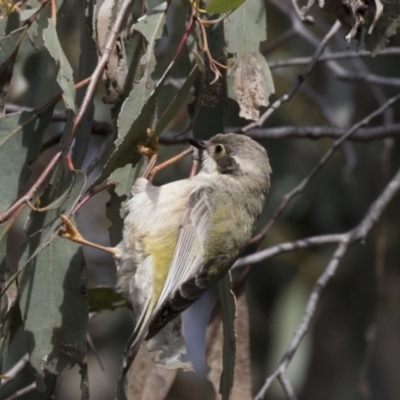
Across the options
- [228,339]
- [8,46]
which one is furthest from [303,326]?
[8,46]

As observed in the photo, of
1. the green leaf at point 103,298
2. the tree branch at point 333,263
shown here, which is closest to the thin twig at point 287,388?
the tree branch at point 333,263

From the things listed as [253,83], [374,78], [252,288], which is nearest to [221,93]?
[253,83]

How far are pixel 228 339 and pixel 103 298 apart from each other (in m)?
0.61

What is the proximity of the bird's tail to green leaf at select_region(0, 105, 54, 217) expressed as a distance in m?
0.56

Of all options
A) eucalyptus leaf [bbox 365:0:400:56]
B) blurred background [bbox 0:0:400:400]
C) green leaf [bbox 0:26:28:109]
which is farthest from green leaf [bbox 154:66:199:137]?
blurred background [bbox 0:0:400:400]

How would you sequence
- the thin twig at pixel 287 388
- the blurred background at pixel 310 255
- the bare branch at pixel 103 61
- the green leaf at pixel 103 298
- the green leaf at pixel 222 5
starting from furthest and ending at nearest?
the blurred background at pixel 310 255
the green leaf at pixel 103 298
the thin twig at pixel 287 388
the green leaf at pixel 222 5
the bare branch at pixel 103 61

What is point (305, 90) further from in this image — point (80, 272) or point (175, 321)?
point (80, 272)

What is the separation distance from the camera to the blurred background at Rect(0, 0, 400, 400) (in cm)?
518

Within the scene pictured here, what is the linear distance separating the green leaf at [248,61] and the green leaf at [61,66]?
62cm

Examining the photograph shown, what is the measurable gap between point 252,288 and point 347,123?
116 centimetres

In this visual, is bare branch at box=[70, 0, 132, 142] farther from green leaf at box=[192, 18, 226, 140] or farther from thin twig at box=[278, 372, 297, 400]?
thin twig at box=[278, 372, 297, 400]

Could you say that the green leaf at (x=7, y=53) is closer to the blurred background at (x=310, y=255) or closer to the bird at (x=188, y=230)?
the bird at (x=188, y=230)

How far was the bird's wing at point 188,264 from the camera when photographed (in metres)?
2.86

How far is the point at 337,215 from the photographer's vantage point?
547 cm
